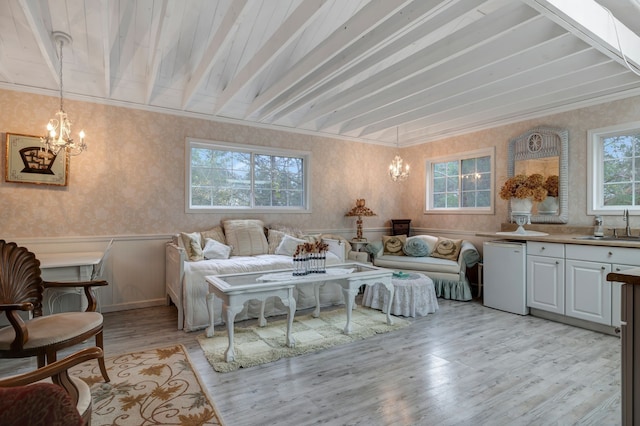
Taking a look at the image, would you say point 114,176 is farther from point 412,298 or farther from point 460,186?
point 460,186

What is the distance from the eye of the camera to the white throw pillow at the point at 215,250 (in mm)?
4133

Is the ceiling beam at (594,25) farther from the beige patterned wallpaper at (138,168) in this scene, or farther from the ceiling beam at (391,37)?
the beige patterned wallpaper at (138,168)

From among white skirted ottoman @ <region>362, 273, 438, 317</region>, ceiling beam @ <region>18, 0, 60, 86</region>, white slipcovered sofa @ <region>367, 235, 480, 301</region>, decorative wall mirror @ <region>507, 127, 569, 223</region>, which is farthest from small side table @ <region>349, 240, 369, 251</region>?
ceiling beam @ <region>18, 0, 60, 86</region>

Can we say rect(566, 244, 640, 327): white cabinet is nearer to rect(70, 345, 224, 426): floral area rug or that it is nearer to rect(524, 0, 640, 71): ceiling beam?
rect(524, 0, 640, 71): ceiling beam

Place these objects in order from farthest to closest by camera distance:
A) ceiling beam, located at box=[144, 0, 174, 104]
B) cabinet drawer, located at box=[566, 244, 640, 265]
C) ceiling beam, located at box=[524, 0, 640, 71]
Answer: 1. cabinet drawer, located at box=[566, 244, 640, 265]
2. ceiling beam, located at box=[144, 0, 174, 104]
3. ceiling beam, located at box=[524, 0, 640, 71]

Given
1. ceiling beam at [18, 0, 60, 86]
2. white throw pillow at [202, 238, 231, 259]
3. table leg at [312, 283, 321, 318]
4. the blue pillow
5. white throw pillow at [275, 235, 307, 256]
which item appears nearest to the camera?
ceiling beam at [18, 0, 60, 86]

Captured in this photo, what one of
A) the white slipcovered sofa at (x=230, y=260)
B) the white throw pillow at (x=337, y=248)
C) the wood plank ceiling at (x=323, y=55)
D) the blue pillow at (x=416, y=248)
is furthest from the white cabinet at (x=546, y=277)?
the white throw pillow at (x=337, y=248)

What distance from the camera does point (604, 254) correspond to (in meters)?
3.33

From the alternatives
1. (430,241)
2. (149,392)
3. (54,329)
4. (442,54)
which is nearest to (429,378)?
Answer: (149,392)

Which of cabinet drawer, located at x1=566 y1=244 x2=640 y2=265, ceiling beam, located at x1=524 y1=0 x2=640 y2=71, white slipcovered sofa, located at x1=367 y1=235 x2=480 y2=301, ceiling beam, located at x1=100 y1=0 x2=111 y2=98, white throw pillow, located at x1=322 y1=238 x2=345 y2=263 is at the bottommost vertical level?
white slipcovered sofa, located at x1=367 y1=235 x2=480 y2=301

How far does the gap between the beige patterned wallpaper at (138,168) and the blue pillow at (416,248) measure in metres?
0.81

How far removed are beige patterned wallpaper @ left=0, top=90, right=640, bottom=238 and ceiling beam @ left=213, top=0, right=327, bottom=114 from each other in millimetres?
1294

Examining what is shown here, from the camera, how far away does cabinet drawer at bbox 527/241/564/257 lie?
3.69 m

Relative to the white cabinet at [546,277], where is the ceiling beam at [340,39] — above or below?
above
